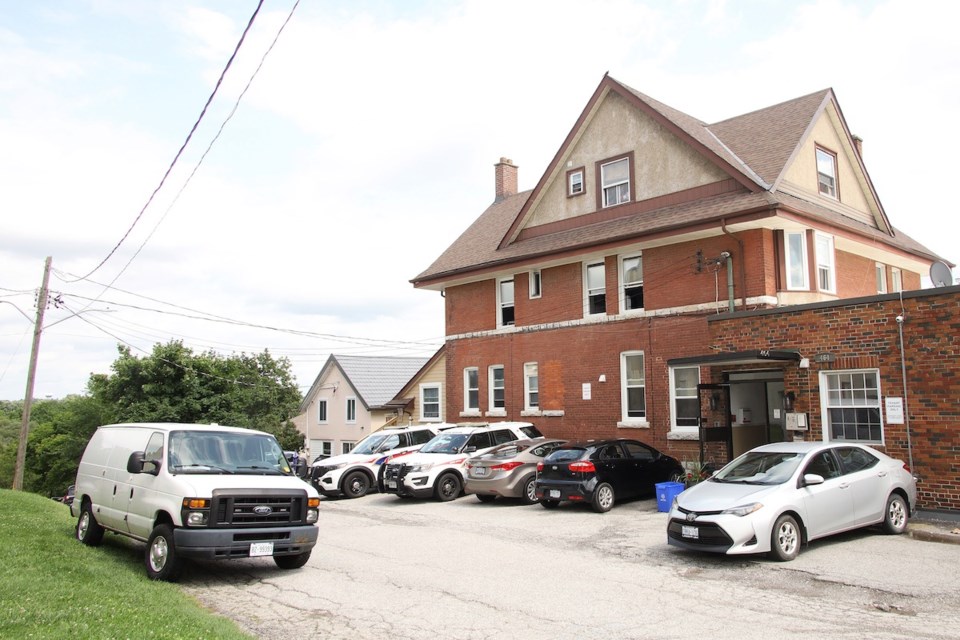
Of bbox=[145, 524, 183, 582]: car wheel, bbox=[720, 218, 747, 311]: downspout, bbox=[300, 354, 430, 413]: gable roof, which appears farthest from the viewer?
bbox=[300, 354, 430, 413]: gable roof

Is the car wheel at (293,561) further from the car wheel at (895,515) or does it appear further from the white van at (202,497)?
the car wheel at (895,515)

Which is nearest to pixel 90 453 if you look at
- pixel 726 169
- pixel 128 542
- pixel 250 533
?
pixel 128 542

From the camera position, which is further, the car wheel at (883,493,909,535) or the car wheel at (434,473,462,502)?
the car wheel at (434,473,462,502)

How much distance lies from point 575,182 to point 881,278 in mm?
9806

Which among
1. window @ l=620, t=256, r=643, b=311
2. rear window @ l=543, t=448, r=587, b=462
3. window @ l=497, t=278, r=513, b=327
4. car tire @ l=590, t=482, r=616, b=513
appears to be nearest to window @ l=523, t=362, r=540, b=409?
window @ l=497, t=278, r=513, b=327

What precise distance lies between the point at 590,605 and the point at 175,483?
5232 mm

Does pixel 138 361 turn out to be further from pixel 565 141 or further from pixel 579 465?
pixel 579 465

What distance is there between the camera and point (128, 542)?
1278cm

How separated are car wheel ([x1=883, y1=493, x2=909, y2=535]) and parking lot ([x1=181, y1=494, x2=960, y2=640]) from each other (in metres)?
0.17

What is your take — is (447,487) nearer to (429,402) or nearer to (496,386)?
(496,386)

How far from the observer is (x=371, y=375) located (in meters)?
44.4

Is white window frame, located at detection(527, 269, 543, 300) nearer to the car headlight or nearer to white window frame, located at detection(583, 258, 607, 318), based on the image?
white window frame, located at detection(583, 258, 607, 318)

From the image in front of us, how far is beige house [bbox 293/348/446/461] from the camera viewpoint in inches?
1649

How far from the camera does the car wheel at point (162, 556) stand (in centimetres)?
928
